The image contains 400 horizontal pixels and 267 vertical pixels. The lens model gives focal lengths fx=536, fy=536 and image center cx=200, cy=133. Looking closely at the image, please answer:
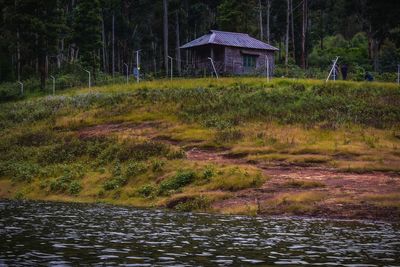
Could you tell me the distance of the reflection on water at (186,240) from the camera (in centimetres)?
1392

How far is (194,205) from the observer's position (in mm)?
28203

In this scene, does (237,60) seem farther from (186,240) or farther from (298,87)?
(186,240)

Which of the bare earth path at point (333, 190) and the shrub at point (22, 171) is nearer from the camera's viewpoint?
the bare earth path at point (333, 190)

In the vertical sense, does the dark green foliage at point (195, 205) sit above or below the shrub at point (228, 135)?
below

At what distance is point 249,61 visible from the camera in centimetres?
6938

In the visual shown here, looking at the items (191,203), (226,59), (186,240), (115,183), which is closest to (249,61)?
(226,59)

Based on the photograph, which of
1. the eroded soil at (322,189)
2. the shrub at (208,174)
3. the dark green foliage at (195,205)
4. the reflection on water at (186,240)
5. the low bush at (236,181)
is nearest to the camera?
the reflection on water at (186,240)

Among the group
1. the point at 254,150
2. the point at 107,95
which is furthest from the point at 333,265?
the point at 107,95

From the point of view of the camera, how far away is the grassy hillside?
3206 cm

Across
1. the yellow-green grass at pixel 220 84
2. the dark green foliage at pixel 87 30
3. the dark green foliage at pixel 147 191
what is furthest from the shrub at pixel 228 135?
the dark green foliage at pixel 87 30

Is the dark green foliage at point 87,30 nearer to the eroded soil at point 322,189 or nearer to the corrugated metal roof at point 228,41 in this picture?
the corrugated metal roof at point 228,41

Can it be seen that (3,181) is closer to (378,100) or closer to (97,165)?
(97,165)

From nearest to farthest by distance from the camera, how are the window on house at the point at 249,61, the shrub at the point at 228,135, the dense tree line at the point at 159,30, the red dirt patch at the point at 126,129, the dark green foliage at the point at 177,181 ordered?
the dark green foliage at the point at 177,181 → the shrub at the point at 228,135 → the red dirt patch at the point at 126,129 → the dense tree line at the point at 159,30 → the window on house at the point at 249,61

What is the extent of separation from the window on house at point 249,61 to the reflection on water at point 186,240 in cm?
4595
